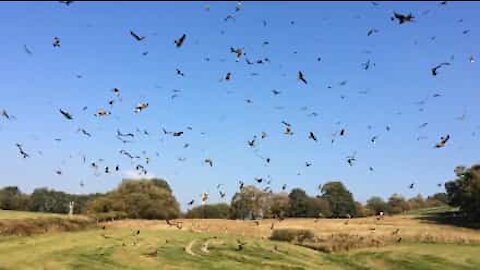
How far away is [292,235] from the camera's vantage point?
91.8 metres

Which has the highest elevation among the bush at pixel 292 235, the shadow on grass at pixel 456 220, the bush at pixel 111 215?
the bush at pixel 111 215

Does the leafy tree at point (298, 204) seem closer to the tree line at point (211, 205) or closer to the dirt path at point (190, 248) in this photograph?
the tree line at point (211, 205)

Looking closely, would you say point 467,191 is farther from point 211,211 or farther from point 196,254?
point 211,211

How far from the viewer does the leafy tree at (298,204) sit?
626 ft

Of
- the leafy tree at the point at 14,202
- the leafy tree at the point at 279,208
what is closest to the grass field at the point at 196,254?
the leafy tree at the point at 279,208

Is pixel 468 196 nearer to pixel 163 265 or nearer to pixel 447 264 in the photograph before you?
pixel 447 264

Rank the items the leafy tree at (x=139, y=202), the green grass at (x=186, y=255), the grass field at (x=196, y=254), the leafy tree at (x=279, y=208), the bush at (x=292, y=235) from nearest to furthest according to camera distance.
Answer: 1. the green grass at (x=186, y=255)
2. the grass field at (x=196, y=254)
3. the bush at (x=292, y=235)
4. the leafy tree at (x=139, y=202)
5. the leafy tree at (x=279, y=208)

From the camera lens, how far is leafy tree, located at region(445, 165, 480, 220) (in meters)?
124

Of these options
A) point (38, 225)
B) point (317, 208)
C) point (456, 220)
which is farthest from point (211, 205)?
point (38, 225)

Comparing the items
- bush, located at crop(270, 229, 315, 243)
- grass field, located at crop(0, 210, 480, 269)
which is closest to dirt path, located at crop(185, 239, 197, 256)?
grass field, located at crop(0, 210, 480, 269)

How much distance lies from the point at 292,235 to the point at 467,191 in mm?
48981

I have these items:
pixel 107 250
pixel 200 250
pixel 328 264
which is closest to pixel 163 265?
pixel 107 250

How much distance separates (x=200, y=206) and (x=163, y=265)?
13518 centimetres

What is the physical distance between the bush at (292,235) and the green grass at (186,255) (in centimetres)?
945
